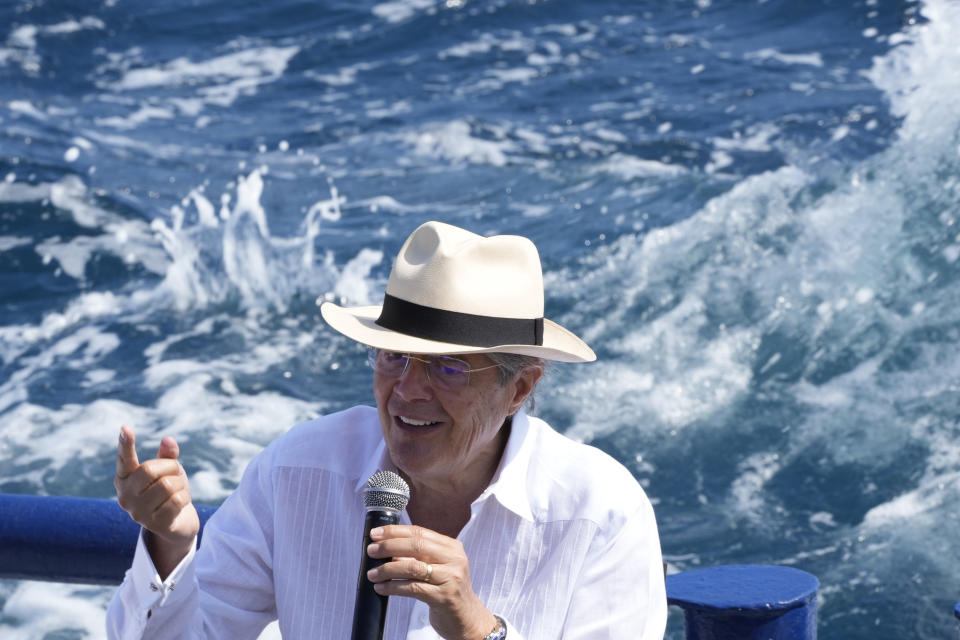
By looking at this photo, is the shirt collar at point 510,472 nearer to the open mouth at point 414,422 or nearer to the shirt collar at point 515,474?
the shirt collar at point 515,474

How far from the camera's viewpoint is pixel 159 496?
1933 millimetres

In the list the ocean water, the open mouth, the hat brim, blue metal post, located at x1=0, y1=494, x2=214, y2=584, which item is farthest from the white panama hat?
the ocean water

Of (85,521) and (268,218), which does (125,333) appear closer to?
(268,218)

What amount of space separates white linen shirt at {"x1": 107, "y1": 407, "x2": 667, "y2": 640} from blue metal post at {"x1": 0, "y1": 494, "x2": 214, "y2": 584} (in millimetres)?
152

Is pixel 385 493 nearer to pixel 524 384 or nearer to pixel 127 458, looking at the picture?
pixel 127 458

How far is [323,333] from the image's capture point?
291 inches

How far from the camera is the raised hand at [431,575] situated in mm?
1799

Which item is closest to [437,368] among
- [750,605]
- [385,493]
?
[385,493]

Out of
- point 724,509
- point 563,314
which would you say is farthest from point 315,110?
point 724,509

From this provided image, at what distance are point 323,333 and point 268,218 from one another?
1425 millimetres

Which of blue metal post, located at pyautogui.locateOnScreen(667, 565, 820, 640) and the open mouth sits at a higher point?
the open mouth

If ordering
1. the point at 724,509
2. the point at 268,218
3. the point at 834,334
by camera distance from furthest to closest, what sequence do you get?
the point at 268,218 < the point at 834,334 < the point at 724,509

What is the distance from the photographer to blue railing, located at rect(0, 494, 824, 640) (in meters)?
2.37

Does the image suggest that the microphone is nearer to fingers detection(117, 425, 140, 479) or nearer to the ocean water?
fingers detection(117, 425, 140, 479)
